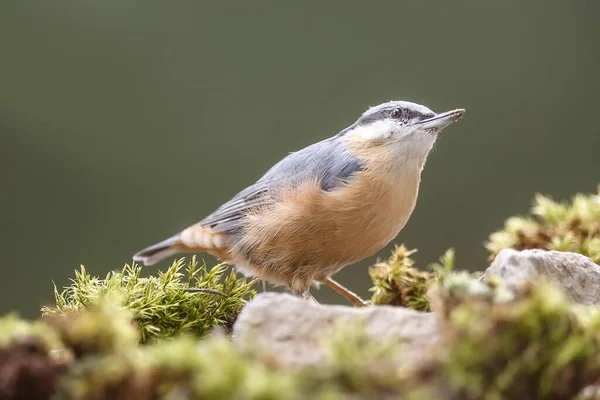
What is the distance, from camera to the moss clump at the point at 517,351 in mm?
1228

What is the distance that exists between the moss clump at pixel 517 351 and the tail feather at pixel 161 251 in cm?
237

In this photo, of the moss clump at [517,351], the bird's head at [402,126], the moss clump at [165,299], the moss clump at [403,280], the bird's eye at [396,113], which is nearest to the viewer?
the moss clump at [517,351]

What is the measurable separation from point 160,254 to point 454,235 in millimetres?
2857

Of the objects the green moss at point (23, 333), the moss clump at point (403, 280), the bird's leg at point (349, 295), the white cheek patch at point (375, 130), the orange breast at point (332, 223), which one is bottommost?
the green moss at point (23, 333)

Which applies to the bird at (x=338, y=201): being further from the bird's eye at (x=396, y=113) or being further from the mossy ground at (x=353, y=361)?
the mossy ground at (x=353, y=361)

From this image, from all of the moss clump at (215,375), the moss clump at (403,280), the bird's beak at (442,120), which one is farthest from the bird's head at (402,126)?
the moss clump at (215,375)

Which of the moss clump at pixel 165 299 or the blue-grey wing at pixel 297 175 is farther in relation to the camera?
the blue-grey wing at pixel 297 175

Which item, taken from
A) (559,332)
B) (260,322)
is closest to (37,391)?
(260,322)

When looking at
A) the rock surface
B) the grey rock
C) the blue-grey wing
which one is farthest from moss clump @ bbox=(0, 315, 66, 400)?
the blue-grey wing

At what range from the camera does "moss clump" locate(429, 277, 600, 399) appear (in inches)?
48.3

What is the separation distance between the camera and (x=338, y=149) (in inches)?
123

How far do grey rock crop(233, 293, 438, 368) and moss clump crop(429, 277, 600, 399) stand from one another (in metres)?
0.15

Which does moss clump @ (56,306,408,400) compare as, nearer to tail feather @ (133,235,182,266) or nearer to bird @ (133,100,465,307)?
bird @ (133,100,465,307)

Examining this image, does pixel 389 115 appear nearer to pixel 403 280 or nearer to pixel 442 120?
pixel 442 120
